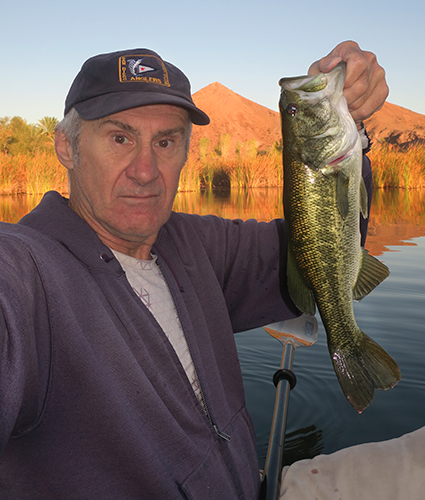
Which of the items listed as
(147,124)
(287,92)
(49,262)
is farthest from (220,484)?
(287,92)

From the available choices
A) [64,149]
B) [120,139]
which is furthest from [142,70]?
[64,149]

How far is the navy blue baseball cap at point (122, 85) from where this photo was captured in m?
1.83

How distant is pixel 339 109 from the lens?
6.29 feet

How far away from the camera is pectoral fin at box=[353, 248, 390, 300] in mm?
2086

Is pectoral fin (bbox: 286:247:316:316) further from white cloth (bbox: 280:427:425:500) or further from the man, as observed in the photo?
white cloth (bbox: 280:427:425:500)

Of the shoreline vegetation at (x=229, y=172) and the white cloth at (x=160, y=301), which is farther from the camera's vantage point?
the shoreline vegetation at (x=229, y=172)

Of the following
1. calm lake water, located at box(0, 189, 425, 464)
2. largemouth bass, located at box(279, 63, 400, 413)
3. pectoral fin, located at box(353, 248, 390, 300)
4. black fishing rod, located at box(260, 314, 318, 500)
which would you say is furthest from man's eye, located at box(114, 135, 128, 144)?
calm lake water, located at box(0, 189, 425, 464)

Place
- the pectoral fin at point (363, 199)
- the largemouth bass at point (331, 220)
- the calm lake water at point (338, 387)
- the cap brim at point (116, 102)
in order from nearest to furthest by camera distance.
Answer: the cap brim at point (116, 102) → the largemouth bass at point (331, 220) → the pectoral fin at point (363, 199) → the calm lake water at point (338, 387)

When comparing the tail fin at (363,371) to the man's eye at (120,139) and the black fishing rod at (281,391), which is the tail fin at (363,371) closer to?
the black fishing rod at (281,391)

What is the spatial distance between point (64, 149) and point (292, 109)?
108 cm

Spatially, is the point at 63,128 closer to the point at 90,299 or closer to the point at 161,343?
the point at 90,299

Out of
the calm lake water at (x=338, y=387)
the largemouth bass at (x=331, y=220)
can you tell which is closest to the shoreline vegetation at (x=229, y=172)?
the calm lake water at (x=338, y=387)

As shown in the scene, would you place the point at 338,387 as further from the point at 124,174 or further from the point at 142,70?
the point at 142,70

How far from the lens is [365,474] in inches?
85.2
